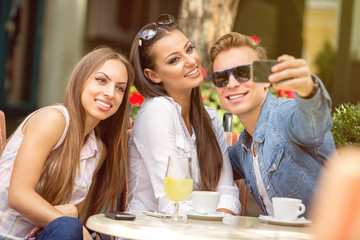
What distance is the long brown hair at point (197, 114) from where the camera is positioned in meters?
3.03

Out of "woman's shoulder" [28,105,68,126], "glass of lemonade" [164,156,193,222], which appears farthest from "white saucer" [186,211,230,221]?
"woman's shoulder" [28,105,68,126]

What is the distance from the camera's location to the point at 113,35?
322 inches

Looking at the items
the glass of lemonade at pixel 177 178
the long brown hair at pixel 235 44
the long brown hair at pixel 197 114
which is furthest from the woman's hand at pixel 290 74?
the long brown hair at pixel 197 114

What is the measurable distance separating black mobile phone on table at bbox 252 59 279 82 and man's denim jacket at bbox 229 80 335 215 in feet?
0.88

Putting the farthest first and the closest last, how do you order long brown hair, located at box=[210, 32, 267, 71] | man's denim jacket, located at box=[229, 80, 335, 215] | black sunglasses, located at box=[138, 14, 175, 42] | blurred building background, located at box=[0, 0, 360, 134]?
blurred building background, located at box=[0, 0, 360, 134] → black sunglasses, located at box=[138, 14, 175, 42] → long brown hair, located at box=[210, 32, 267, 71] → man's denim jacket, located at box=[229, 80, 335, 215]

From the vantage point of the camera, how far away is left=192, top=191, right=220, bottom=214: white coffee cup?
225 cm

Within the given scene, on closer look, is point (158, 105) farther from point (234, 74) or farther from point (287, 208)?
point (287, 208)

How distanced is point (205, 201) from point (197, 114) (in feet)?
3.46

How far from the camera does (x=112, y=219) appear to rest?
2.06 meters

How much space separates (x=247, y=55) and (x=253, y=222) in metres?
1.06

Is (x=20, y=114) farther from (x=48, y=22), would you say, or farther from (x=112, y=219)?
(x=112, y=219)

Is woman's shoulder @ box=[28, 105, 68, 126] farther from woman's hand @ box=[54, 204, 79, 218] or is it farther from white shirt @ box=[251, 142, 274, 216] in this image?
white shirt @ box=[251, 142, 274, 216]

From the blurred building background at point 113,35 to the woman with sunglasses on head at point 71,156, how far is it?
4.61 m

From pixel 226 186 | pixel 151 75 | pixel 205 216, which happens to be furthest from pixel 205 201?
pixel 151 75
